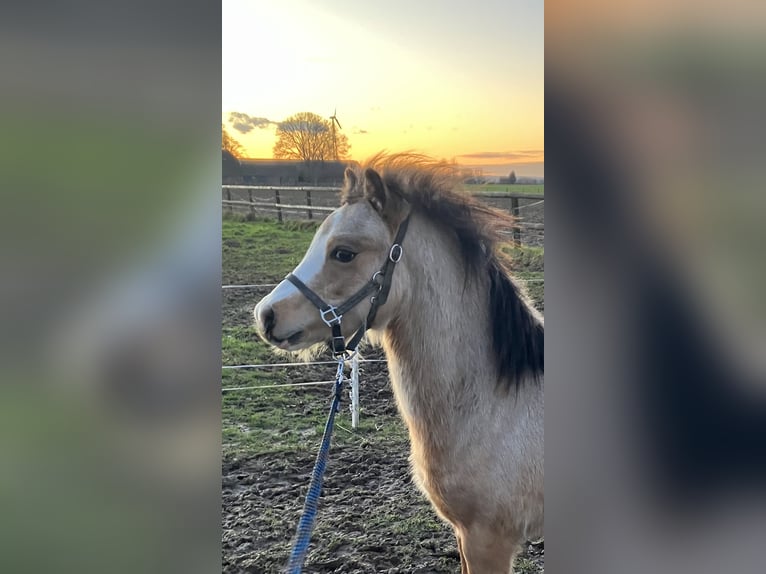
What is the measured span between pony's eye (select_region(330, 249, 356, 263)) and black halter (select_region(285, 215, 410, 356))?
0.09m

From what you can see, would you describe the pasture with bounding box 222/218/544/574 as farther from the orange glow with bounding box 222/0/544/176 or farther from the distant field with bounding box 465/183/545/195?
the orange glow with bounding box 222/0/544/176

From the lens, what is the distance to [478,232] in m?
1.96

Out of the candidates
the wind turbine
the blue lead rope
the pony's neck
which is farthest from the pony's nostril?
the wind turbine

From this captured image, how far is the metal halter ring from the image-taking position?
6.18ft

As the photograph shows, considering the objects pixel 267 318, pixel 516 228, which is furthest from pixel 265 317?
pixel 516 228

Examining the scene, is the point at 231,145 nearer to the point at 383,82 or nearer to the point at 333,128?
the point at 333,128

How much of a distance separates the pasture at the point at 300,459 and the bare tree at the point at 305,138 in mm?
211

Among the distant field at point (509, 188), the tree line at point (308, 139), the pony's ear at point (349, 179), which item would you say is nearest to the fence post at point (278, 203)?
the tree line at point (308, 139)

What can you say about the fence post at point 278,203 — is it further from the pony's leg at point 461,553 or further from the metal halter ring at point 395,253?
the pony's leg at point 461,553
